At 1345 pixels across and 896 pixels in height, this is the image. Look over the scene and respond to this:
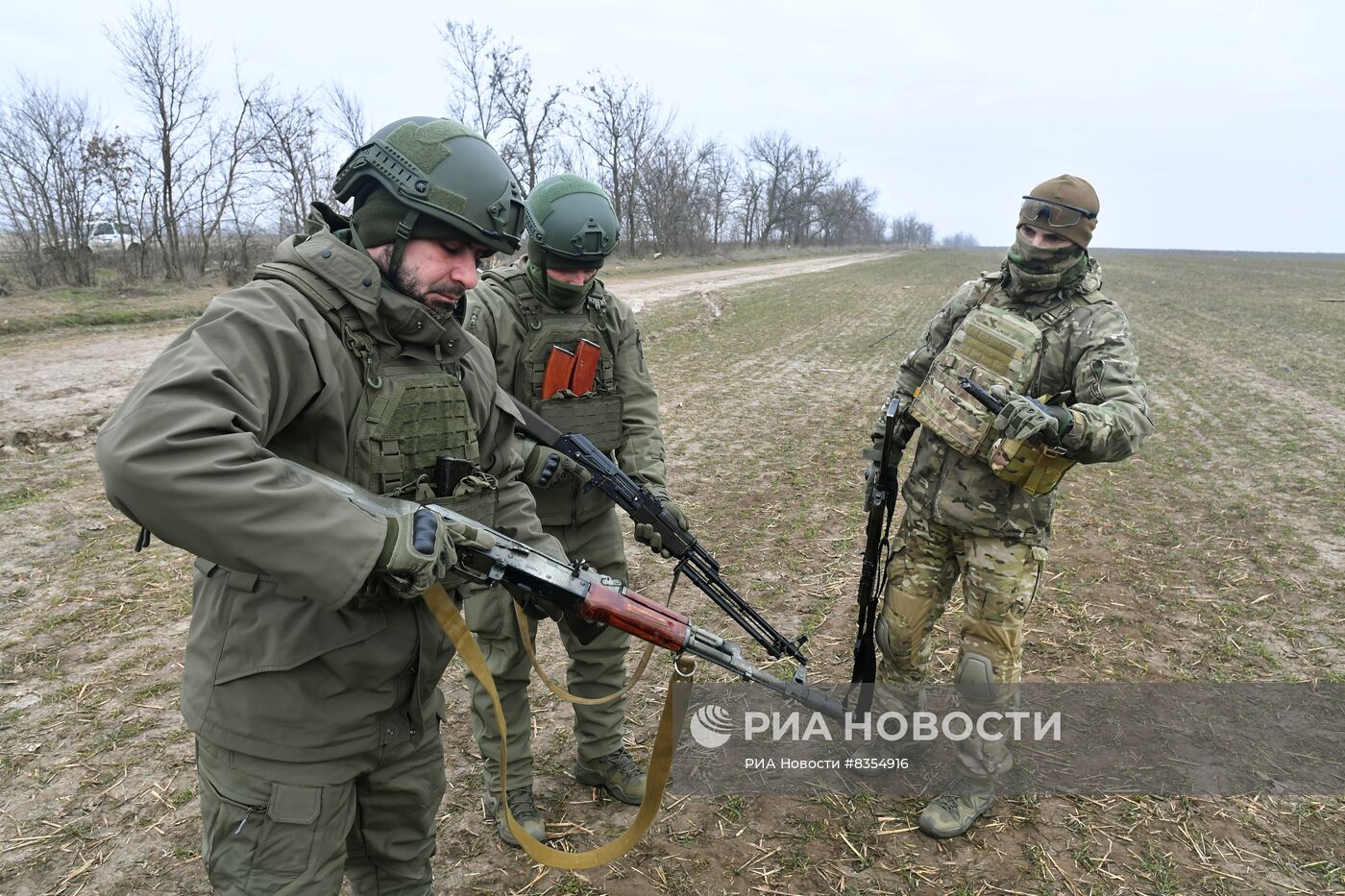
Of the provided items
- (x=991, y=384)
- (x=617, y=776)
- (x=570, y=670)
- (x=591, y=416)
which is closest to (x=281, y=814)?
(x=570, y=670)

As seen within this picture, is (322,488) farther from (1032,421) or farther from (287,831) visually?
(1032,421)

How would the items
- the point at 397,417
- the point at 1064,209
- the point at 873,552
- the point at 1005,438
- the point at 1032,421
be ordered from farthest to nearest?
1. the point at 873,552
2. the point at 1064,209
3. the point at 1005,438
4. the point at 1032,421
5. the point at 397,417

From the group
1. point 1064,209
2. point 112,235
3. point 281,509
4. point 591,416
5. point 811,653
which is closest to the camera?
point 281,509

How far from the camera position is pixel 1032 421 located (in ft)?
10.3

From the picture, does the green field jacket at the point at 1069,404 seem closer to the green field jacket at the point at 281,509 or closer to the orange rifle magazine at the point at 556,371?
the orange rifle magazine at the point at 556,371

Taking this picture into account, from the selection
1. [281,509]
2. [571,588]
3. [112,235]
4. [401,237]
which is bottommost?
[571,588]

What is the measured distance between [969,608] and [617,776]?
1922mm

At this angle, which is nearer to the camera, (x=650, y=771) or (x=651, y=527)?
(x=650, y=771)

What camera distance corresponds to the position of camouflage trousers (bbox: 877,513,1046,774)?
3643 mm

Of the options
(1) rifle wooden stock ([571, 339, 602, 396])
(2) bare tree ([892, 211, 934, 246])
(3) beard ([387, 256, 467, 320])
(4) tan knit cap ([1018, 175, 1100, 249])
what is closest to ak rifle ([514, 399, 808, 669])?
(1) rifle wooden stock ([571, 339, 602, 396])

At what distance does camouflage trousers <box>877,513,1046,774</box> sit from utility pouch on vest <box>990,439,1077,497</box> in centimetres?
34

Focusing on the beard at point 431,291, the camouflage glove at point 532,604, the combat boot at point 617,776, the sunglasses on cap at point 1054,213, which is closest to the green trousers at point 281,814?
the camouflage glove at point 532,604

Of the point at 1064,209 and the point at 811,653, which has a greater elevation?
the point at 1064,209

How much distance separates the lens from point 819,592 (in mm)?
5988
